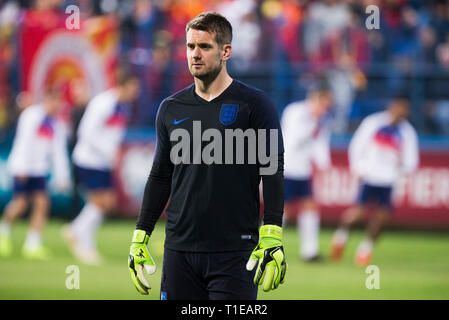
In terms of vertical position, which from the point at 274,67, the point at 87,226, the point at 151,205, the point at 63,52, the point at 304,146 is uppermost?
the point at 63,52

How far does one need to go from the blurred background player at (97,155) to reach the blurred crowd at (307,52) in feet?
9.92

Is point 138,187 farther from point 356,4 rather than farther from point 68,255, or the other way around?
point 356,4

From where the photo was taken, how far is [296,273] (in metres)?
9.73

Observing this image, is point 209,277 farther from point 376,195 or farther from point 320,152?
point 376,195

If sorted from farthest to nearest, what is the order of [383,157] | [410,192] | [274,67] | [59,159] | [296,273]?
[274,67], [410,192], [383,157], [59,159], [296,273]

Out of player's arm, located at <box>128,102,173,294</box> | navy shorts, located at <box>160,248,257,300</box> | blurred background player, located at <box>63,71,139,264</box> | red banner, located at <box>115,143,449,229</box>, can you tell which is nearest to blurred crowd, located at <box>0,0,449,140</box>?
red banner, located at <box>115,143,449,229</box>

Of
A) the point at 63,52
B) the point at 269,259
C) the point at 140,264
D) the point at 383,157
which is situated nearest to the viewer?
the point at 269,259

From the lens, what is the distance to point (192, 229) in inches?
158

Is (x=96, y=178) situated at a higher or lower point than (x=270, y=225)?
higher

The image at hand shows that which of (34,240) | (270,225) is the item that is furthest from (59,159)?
(270,225)

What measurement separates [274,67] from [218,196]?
9.94 meters

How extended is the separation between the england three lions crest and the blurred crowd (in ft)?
31.2

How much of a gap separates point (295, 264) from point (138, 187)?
4.21m
